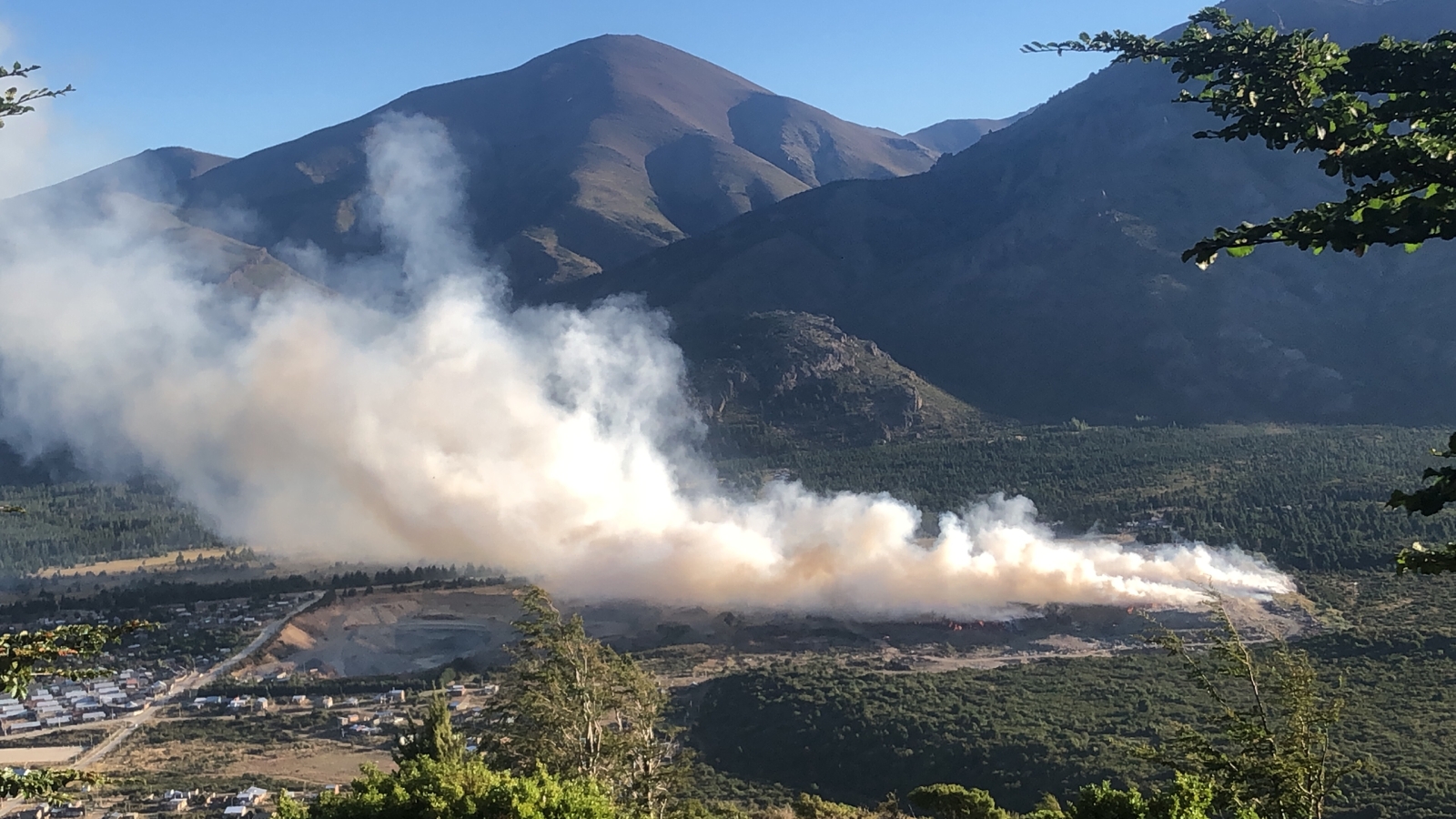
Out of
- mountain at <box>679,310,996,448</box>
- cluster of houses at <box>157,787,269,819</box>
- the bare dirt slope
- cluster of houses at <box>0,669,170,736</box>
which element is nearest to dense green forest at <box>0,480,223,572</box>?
cluster of houses at <box>0,669,170,736</box>

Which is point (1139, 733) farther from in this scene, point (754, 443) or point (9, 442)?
point (9, 442)

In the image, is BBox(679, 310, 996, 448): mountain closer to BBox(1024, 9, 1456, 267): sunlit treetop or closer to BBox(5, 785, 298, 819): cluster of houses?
BBox(5, 785, 298, 819): cluster of houses

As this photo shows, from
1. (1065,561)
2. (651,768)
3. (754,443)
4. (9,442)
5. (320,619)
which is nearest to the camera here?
(651,768)

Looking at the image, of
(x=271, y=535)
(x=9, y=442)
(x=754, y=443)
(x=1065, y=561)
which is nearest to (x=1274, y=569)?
(x=1065, y=561)

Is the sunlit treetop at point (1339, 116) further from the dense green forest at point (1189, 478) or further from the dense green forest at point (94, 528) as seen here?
the dense green forest at point (94, 528)

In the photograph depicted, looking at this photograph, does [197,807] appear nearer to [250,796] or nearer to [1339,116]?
[250,796]

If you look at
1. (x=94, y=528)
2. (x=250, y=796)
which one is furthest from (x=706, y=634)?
(x=94, y=528)

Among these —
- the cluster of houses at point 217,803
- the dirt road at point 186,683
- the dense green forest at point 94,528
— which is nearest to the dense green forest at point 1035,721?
the cluster of houses at point 217,803
